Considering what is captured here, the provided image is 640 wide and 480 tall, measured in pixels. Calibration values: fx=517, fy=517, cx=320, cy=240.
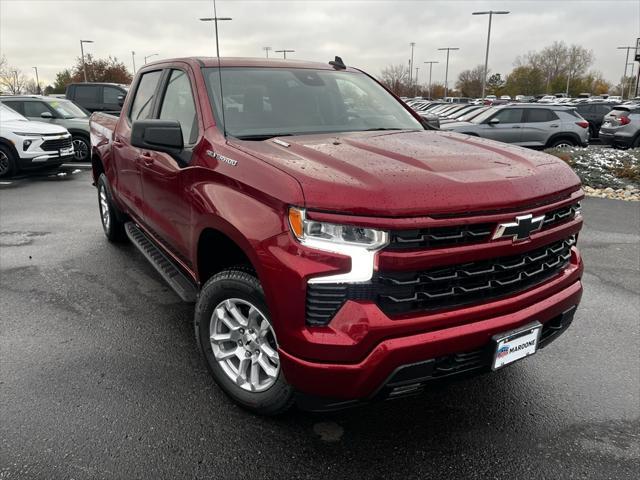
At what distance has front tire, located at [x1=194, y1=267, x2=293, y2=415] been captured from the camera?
2.52m

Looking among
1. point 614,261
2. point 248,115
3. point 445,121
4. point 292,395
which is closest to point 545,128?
point 445,121

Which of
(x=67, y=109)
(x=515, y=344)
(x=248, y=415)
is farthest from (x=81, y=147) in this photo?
(x=515, y=344)

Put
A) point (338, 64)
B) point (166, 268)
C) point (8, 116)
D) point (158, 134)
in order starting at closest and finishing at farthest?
point (158, 134) → point (166, 268) → point (338, 64) → point (8, 116)

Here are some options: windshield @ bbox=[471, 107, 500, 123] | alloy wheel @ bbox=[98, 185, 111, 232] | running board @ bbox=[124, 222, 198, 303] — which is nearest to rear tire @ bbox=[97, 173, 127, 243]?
alloy wheel @ bbox=[98, 185, 111, 232]

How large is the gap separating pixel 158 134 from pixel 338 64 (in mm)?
1897

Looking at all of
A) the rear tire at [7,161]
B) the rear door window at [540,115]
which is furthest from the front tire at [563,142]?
the rear tire at [7,161]

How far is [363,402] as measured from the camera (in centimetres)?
224

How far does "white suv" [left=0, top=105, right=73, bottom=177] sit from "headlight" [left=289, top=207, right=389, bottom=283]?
1113 centimetres

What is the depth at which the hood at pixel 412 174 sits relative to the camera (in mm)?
2104

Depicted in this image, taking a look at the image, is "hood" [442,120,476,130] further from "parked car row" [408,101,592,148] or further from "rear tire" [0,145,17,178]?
"rear tire" [0,145,17,178]

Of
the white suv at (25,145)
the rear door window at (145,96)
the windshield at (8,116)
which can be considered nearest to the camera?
the rear door window at (145,96)

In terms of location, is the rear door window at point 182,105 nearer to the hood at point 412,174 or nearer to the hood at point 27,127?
the hood at point 412,174

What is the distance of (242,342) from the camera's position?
2.76 metres

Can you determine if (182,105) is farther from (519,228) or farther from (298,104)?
(519,228)
